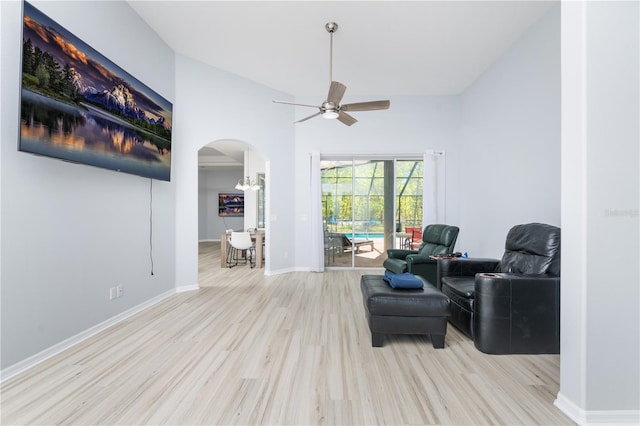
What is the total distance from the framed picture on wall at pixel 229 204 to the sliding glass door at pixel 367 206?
612cm

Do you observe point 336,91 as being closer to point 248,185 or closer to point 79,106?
point 79,106

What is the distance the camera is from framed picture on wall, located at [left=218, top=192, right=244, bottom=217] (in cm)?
1121

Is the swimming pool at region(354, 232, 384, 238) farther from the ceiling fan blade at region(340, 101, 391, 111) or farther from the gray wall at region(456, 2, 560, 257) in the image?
the ceiling fan blade at region(340, 101, 391, 111)

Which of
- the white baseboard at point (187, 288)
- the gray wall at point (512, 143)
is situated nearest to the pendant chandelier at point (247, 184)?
the white baseboard at point (187, 288)

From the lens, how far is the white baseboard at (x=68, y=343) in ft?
6.73

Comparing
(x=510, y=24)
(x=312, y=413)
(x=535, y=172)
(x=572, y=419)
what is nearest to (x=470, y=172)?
(x=535, y=172)

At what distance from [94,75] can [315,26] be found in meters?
2.38

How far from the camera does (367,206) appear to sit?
6004 mm

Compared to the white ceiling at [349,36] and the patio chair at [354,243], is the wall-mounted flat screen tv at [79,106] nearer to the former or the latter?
the white ceiling at [349,36]

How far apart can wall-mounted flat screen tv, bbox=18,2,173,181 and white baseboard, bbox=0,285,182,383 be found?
1513mm

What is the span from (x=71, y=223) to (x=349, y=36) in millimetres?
3641

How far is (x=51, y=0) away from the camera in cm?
235

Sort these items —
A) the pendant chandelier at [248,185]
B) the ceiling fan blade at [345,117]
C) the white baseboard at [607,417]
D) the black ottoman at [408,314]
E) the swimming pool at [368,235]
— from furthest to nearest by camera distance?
the pendant chandelier at [248,185]
the swimming pool at [368,235]
the ceiling fan blade at [345,117]
the black ottoman at [408,314]
the white baseboard at [607,417]

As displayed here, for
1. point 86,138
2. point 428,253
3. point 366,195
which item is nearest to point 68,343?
point 86,138
